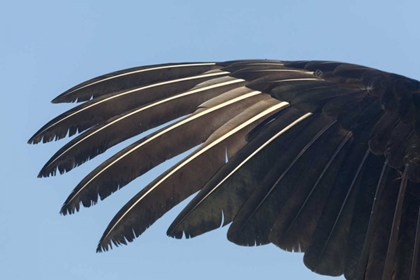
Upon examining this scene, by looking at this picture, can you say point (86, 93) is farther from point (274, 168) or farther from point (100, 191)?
point (274, 168)

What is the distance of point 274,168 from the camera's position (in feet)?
27.4

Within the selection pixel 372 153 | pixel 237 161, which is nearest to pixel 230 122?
pixel 237 161

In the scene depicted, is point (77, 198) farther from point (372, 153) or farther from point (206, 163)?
point (372, 153)

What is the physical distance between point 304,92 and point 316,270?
163 cm

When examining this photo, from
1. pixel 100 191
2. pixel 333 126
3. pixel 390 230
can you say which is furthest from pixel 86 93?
pixel 390 230

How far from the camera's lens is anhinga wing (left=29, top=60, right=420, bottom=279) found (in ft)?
25.9

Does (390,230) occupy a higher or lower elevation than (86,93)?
lower

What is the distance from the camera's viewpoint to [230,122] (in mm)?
8664

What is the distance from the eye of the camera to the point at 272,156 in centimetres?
841

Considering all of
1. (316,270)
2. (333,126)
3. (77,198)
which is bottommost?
(316,270)

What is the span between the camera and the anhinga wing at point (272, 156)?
7883mm

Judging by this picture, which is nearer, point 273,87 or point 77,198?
point 77,198

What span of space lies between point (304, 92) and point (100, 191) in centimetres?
200

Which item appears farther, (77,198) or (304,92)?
(304,92)
